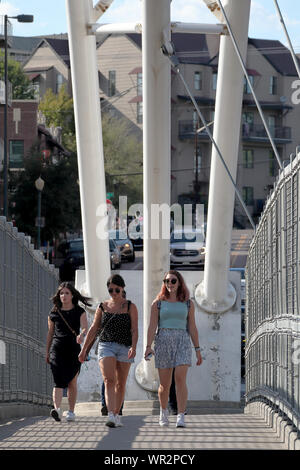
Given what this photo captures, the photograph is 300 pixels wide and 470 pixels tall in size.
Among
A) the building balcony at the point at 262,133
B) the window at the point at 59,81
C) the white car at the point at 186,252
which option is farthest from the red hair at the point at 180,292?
the window at the point at 59,81

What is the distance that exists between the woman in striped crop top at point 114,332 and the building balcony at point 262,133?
345 ft

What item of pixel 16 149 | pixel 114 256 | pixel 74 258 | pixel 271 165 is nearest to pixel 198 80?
pixel 271 165

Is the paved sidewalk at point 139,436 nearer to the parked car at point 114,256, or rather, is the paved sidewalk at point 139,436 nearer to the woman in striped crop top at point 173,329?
the woman in striped crop top at point 173,329

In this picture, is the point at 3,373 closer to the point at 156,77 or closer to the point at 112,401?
the point at 112,401

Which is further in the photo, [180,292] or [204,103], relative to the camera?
[204,103]

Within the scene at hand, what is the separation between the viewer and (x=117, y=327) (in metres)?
12.6

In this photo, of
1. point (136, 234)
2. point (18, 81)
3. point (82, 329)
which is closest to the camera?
point (82, 329)

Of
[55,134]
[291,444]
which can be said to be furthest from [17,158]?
[291,444]

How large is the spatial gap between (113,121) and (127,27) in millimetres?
86899

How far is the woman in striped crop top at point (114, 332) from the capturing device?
41.1ft

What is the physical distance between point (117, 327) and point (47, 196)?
50.4 metres

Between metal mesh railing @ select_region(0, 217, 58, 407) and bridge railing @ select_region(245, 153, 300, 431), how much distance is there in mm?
2979

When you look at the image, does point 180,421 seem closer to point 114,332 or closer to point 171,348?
point 171,348

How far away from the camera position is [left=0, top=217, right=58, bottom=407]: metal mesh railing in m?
13.8
